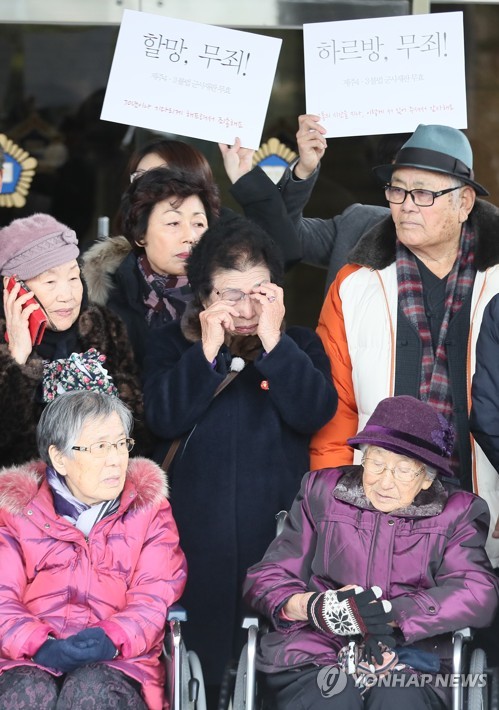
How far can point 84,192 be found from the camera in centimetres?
653

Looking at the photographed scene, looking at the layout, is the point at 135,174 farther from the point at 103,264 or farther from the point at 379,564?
the point at 379,564

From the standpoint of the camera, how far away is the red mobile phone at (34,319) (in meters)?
4.11

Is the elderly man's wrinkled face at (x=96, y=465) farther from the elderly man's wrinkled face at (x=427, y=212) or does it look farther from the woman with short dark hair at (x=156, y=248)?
the elderly man's wrinkled face at (x=427, y=212)

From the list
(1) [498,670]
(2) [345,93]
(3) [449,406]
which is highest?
(2) [345,93]

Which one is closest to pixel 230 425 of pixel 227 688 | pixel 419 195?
pixel 227 688

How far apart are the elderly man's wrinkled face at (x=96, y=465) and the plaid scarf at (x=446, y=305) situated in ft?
3.58

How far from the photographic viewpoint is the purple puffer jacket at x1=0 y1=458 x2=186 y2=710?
3635 millimetres

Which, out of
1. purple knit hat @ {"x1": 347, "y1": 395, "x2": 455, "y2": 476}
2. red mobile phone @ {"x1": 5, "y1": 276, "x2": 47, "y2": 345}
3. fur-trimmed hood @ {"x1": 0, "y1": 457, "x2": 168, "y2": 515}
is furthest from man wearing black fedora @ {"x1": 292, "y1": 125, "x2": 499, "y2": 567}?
red mobile phone @ {"x1": 5, "y1": 276, "x2": 47, "y2": 345}

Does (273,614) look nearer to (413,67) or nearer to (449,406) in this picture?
(449,406)

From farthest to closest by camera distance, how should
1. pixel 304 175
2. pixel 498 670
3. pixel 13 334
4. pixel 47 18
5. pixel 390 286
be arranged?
1. pixel 47 18
2. pixel 304 175
3. pixel 390 286
4. pixel 13 334
5. pixel 498 670

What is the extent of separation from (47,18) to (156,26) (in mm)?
1888

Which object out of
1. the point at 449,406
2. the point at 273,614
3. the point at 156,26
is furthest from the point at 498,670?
the point at 156,26

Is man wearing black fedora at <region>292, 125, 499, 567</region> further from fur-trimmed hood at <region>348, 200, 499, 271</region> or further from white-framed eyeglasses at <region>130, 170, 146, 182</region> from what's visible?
white-framed eyeglasses at <region>130, 170, 146, 182</region>

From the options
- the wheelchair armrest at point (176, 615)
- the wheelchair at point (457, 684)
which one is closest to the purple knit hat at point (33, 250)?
the wheelchair armrest at point (176, 615)
